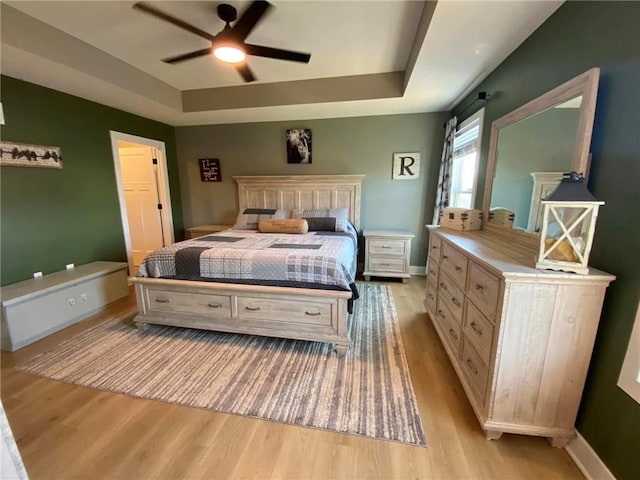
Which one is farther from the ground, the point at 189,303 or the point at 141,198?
the point at 141,198

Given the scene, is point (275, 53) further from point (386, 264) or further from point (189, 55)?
point (386, 264)

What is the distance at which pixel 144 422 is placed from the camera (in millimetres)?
1557

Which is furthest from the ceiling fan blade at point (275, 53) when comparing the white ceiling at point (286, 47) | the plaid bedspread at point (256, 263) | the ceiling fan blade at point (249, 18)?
the plaid bedspread at point (256, 263)

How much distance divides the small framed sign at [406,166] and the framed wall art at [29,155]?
4.06 meters

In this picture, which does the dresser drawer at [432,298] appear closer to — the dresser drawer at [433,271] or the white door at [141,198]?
the dresser drawer at [433,271]

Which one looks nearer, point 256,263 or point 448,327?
point 448,327

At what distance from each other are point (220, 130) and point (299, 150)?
137 centimetres

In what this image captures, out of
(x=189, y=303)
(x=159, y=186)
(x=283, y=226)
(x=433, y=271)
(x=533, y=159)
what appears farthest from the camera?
(x=159, y=186)

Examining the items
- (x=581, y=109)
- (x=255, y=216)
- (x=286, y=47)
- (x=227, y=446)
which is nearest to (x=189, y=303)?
(x=227, y=446)

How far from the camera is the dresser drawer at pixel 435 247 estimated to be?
244 centimetres

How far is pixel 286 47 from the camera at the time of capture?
2549mm

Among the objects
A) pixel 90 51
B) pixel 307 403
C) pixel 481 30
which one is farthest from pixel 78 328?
pixel 481 30

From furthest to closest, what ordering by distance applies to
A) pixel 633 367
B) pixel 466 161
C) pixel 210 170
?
1. pixel 210 170
2. pixel 466 161
3. pixel 633 367

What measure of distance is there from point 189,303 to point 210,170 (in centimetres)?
280
